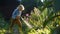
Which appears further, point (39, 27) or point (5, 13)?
point (5, 13)

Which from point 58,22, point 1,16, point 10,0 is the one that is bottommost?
point 58,22

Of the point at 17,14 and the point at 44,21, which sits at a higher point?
the point at 44,21

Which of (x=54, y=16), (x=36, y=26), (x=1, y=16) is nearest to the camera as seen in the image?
(x=54, y=16)

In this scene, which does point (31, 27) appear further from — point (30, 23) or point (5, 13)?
point (5, 13)

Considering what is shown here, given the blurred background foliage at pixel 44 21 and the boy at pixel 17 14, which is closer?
the boy at pixel 17 14

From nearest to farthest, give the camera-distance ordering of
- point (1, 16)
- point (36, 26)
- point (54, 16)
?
point (54, 16) → point (36, 26) → point (1, 16)

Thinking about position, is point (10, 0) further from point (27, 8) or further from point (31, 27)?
point (31, 27)

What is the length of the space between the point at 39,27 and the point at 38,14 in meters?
1.11

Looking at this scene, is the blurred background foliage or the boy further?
the blurred background foliage

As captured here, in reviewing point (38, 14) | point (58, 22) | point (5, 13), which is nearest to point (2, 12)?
point (5, 13)

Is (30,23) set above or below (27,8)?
below

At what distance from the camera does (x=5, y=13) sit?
20.7 meters

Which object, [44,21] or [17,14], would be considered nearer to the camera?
[17,14]

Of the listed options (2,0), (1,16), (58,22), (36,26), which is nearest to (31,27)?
(36,26)
